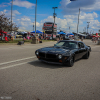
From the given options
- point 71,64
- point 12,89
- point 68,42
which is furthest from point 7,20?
point 12,89

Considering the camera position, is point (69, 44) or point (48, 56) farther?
point (69, 44)

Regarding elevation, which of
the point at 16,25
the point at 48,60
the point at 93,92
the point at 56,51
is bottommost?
the point at 93,92

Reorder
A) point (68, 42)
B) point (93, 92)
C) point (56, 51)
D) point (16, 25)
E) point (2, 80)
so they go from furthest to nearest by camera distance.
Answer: point (16, 25) → point (68, 42) → point (56, 51) → point (2, 80) → point (93, 92)

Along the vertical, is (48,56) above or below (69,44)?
below

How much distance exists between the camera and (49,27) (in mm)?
44594

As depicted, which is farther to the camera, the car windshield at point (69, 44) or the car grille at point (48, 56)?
the car windshield at point (69, 44)

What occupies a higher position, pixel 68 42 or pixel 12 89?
pixel 68 42

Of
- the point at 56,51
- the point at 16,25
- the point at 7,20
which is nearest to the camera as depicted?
the point at 56,51

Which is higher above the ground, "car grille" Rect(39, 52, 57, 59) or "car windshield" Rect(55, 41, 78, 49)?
"car windshield" Rect(55, 41, 78, 49)

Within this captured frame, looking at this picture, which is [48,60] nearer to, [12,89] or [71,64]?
[71,64]

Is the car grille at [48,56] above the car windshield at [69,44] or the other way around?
the other way around

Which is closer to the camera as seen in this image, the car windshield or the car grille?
the car grille

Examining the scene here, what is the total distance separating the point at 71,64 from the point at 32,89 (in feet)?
10.3

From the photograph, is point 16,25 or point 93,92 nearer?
point 93,92
